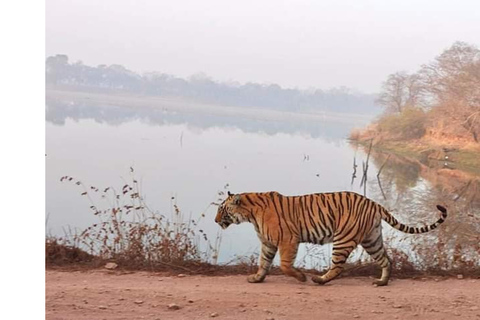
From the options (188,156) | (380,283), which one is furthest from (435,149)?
(188,156)

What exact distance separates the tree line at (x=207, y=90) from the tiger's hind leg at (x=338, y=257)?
148 cm

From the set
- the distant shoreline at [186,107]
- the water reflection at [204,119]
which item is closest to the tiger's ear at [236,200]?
the water reflection at [204,119]

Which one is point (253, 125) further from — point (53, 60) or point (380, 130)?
point (53, 60)

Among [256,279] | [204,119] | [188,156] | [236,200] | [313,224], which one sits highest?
[204,119]

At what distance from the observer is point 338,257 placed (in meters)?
3.18

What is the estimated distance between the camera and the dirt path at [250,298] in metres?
2.65

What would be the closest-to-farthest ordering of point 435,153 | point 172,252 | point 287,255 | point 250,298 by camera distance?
point 250,298 → point 287,255 → point 172,252 → point 435,153

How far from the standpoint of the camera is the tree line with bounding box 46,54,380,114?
14.3 ft

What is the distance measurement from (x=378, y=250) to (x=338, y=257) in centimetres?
26

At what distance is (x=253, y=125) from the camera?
173 inches

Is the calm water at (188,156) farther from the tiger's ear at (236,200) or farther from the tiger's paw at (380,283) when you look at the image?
the tiger's paw at (380,283)

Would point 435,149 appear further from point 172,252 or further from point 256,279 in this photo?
point 172,252
